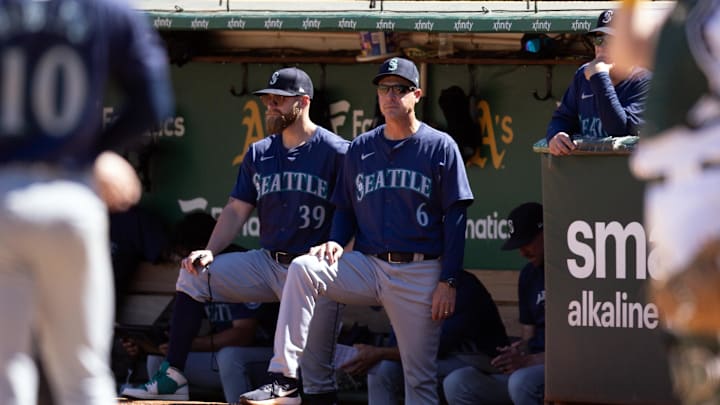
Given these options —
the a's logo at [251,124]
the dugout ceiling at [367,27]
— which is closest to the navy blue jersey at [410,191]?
the dugout ceiling at [367,27]

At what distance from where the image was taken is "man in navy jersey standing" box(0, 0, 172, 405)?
10.1ft

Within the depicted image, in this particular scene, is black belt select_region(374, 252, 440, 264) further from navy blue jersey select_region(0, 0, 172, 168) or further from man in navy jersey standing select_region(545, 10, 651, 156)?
navy blue jersey select_region(0, 0, 172, 168)

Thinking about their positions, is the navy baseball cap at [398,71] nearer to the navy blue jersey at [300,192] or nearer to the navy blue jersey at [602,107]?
the navy blue jersey at [300,192]

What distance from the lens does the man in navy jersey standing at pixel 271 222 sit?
7012mm

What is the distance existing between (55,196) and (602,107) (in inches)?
140

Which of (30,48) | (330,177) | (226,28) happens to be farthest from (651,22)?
(226,28)

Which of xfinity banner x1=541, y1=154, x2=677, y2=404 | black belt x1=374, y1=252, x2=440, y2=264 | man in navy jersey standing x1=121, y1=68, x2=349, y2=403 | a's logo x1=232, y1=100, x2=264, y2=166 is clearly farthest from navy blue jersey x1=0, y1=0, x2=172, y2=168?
a's logo x1=232, y1=100, x2=264, y2=166

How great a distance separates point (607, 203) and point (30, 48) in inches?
123

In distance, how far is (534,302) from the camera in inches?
267

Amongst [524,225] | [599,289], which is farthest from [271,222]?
[599,289]

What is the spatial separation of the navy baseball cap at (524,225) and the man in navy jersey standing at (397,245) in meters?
0.43

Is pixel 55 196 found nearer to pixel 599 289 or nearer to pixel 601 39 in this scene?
pixel 599 289

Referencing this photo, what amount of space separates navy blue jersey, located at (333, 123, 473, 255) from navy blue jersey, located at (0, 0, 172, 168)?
342 cm

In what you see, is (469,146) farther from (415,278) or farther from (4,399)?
(4,399)
